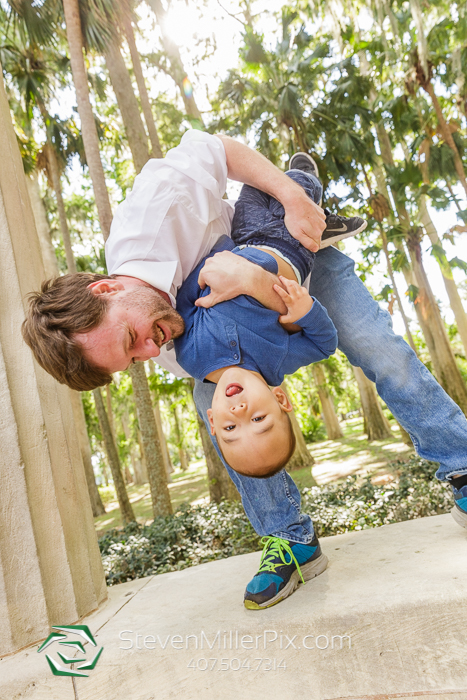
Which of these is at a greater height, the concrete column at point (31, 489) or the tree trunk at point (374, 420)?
the concrete column at point (31, 489)

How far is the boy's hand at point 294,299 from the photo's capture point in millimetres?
1896

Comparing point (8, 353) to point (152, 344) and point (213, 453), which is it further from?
point (213, 453)

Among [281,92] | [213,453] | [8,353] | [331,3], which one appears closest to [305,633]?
[8,353]

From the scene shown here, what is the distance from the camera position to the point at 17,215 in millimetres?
2785

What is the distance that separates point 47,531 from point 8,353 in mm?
941

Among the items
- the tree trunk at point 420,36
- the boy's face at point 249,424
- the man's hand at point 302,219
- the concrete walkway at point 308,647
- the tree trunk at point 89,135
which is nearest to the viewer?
the concrete walkway at point 308,647

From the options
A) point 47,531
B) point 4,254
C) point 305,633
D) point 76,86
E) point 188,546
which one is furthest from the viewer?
point 76,86

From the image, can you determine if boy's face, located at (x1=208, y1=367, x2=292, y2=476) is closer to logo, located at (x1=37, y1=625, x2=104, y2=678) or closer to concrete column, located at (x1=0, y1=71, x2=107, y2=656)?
logo, located at (x1=37, y1=625, x2=104, y2=678)

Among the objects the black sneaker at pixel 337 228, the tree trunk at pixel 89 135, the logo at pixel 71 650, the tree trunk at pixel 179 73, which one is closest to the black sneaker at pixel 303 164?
the black sneaker at pixel 337 228

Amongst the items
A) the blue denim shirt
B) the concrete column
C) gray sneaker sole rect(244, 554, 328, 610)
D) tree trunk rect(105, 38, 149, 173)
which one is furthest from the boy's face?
tree trunk rect(105, 38, 149, 173)

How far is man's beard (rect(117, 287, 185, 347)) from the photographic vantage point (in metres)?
1.92

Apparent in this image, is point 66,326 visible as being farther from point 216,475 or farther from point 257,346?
point 216,475

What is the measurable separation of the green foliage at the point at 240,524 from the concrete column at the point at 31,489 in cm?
199

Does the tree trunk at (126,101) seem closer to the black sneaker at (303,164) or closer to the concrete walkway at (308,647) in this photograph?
the black sneaker at (303,164)
